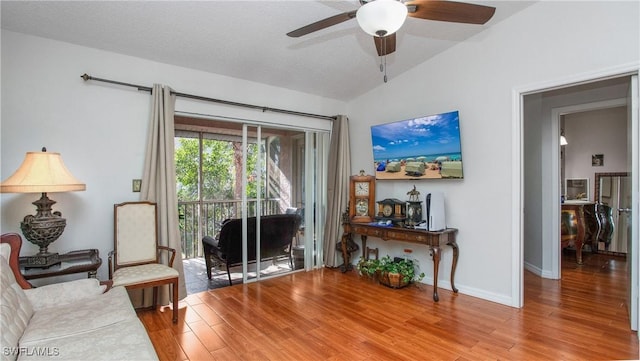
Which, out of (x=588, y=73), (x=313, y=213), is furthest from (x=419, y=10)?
(x=313, y=213)

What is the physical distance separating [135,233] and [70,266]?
628 mm

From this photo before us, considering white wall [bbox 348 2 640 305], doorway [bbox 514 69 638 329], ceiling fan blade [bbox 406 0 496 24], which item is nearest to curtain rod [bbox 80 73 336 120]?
white wall [bbox 348 2 640 305]

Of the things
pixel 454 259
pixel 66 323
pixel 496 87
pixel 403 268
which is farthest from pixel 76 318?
pixel 496 87

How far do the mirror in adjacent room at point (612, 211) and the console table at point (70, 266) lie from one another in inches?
266

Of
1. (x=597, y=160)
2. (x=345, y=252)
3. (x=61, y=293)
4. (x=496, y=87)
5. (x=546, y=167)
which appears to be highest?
(x=496, y=87)

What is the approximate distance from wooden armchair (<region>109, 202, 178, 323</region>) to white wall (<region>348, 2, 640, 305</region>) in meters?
2.90

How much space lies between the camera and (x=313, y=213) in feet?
15.5

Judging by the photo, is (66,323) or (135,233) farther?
(135,233)

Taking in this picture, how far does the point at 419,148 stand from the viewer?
12.6 ft

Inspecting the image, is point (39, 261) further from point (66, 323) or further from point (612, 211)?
point (612, 211)

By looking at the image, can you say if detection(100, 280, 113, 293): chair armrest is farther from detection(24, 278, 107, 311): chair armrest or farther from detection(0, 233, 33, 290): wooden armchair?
detection(0, 233, 33, 290): wooden armchair

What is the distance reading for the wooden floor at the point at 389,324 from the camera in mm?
2373

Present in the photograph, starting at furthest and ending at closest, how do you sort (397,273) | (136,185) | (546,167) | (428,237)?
(546,167) → (397,273) → (428,237) → (136,185)

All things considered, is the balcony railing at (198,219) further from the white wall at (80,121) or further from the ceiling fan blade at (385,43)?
the ceiling fan blade at (385,43)
